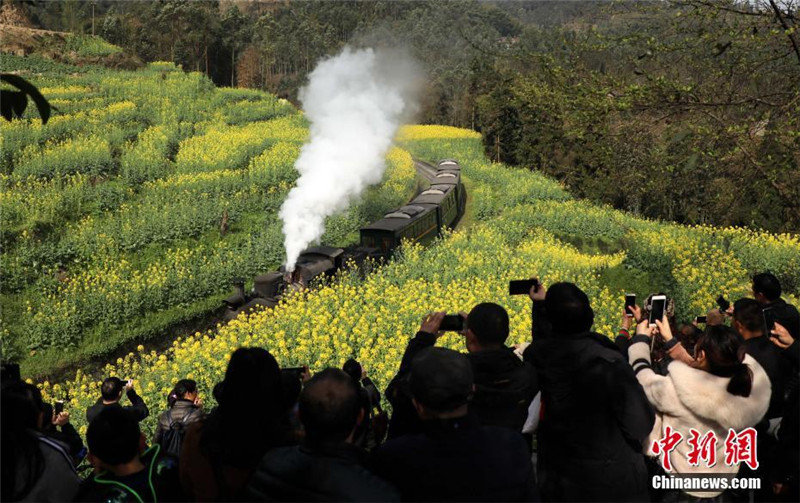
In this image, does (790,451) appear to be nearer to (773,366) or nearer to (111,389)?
(773,366)

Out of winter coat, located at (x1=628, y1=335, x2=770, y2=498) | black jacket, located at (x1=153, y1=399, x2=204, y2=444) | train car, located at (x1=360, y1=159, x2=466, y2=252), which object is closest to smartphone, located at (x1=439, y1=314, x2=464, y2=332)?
winter coat, located at (x1=628, y1=335, x2=770, y2=498)

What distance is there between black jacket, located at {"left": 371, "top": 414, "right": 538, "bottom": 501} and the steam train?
1173 centimetres

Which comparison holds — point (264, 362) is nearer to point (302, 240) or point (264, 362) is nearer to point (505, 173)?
point (302, 240)

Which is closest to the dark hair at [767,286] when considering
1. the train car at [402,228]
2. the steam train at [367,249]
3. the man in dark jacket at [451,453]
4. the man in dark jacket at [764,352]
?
the man in dark jacket at [764,352]

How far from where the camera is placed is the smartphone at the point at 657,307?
15.3ft

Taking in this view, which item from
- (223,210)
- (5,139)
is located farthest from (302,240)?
(5,139)

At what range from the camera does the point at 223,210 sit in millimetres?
23250

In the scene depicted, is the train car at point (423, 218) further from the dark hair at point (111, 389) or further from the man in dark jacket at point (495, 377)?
the man in dark jacket at point (495, 377)

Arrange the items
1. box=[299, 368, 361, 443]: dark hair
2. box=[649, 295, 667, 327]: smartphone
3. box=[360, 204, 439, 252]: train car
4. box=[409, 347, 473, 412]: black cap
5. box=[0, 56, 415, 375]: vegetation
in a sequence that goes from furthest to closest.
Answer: box=[360, 204, 439, 252]: train car, box=[0, 56, 415, 375]: vegetation, box=[649, 295, 667, 327]: smartphone, box=[409, 347, 473, 412]: black cap, box=[299, 368, 361, 443]: dark hair

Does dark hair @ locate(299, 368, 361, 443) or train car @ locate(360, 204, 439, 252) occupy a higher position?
dark hair @ locate(299, 368, 361, 443)

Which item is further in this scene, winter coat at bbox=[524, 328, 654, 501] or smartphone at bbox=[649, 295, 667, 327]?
smartphone at bbox=[649, 295, 667, 327]

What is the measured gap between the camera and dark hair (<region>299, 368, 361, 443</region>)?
2.99m

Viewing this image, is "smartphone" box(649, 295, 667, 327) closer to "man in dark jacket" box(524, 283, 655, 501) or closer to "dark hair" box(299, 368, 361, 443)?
"man in dark jacket" box(524, 283, 655, 501)

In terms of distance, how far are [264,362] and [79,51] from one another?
5915 centimetres
